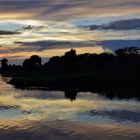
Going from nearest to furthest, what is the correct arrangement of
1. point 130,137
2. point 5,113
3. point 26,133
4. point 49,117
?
point 130,137 < point 26,133 < point 49,117 < point 5,113

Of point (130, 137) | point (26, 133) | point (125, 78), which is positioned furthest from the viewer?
point (125, 78)

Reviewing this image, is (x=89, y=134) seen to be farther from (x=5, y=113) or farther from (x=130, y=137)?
(x=5, y=113)

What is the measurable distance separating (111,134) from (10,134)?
1014 cm

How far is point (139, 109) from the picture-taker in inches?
2591

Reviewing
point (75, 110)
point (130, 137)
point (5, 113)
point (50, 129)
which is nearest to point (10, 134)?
point (50, 129)

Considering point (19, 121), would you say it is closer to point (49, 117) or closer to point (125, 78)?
point (49, 117)

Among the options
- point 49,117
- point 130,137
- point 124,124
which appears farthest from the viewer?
point 49,117

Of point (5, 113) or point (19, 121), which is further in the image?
point (5, 113)

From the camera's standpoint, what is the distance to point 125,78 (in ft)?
473

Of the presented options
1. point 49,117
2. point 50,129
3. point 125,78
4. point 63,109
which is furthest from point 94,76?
point 50,129

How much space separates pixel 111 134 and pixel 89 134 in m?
2.25

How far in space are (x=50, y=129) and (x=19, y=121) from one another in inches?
276

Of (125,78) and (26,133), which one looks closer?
(26,133)

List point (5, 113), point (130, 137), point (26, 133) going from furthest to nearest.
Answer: point (5, 113), point (26, 133), point (130, 137)
